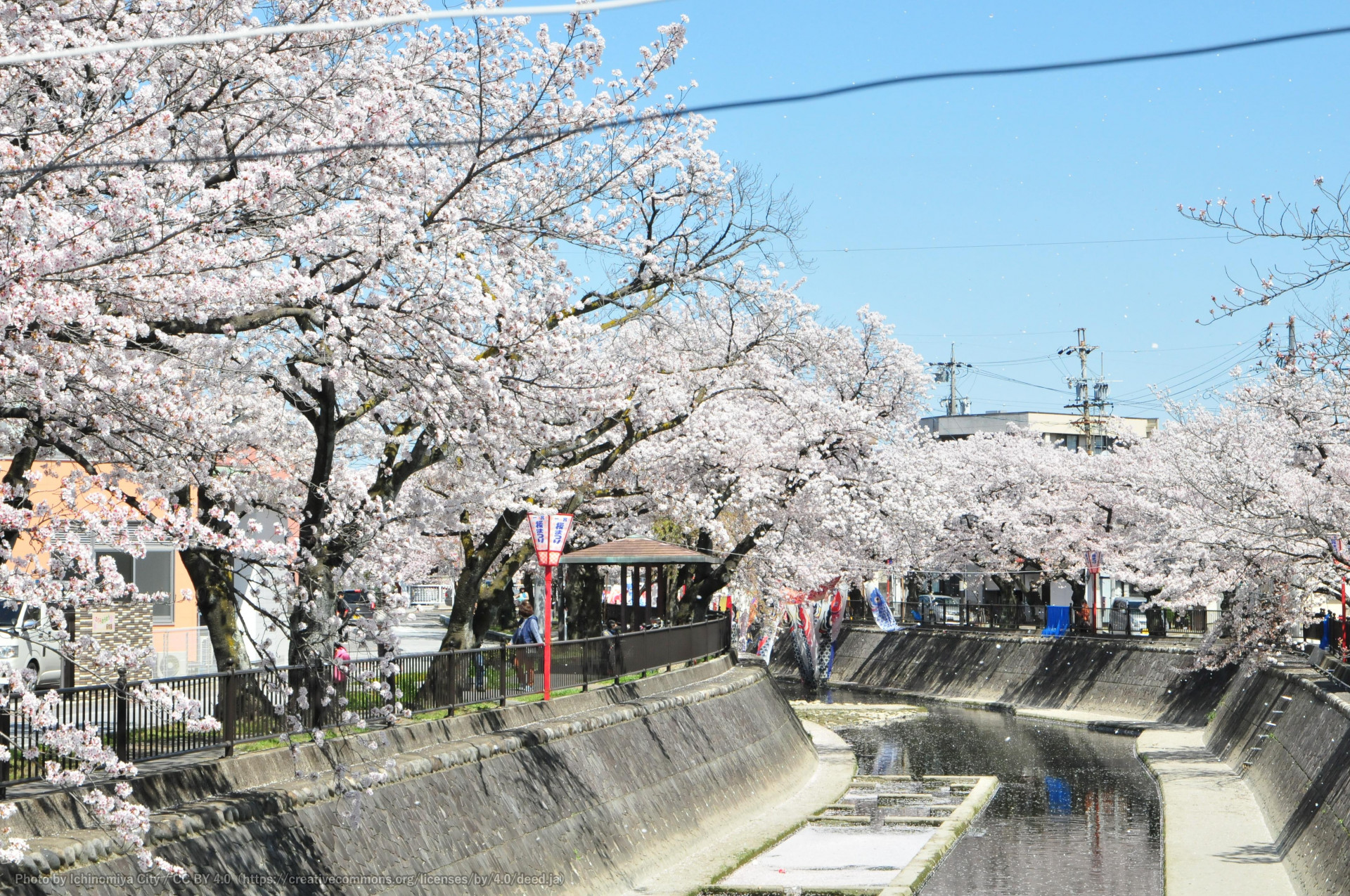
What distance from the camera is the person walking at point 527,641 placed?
1759 centimetres

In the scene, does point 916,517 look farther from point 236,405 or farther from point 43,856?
point 43,856

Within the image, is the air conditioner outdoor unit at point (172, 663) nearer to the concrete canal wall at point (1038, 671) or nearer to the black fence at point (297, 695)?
the black fence at point (297, 695)

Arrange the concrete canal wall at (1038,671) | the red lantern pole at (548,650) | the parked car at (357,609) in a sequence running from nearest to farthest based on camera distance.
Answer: the parked car at (357,609), the red lantern pole at (548,650), the concrete canal wall at (1038,671)

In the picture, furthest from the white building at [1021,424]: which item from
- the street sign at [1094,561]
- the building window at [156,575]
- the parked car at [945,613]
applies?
the building window at [156,575]

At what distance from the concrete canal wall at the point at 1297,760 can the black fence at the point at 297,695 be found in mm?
10421

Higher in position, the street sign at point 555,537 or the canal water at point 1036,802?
the street sign at point 555,537

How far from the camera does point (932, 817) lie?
22609 millimetres

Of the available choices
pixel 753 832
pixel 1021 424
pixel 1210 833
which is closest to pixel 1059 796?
pixel 1210 833

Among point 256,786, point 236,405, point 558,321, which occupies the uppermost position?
point 558,321

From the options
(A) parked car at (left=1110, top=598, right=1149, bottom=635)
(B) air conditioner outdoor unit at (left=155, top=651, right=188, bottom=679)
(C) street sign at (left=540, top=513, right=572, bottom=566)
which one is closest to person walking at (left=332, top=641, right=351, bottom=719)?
(C) street sign at (left=540, top=513, right=572, bottom=566)

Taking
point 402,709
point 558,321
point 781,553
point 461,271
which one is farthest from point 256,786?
point 781,553

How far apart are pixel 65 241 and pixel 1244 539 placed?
70.5 feet

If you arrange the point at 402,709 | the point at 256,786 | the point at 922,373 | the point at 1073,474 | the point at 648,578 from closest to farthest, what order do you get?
the point at 256,786
the point at 402,709
the point at 648,578
the point at 922,373
the point at 1073,474

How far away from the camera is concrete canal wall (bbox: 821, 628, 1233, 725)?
37.0 meters
